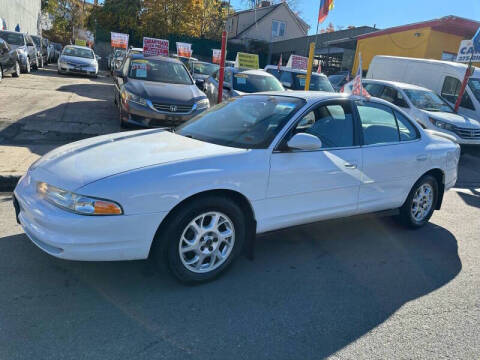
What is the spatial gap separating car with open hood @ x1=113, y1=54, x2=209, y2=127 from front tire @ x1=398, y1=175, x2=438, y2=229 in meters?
4.87

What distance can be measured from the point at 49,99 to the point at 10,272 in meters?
9.59

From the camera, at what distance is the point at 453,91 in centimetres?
1190

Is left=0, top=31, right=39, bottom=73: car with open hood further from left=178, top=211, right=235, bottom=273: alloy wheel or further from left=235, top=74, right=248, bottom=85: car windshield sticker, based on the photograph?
left=178, top=211, right=235, bottom=273: alloy wheel

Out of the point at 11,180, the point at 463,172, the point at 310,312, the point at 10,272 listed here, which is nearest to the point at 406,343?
the point at 310,312

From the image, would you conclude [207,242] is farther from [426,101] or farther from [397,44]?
[397,44]

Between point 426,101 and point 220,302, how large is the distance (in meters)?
9.10

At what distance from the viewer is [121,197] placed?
9.23 feet

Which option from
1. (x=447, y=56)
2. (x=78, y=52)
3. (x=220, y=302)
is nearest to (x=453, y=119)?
(x=220, y=302)

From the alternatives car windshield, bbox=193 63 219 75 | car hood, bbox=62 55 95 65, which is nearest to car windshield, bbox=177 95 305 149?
car windshield, bbox=193 63 219 75

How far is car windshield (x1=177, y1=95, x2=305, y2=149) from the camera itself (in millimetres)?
3633

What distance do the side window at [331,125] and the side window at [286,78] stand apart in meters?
8.60

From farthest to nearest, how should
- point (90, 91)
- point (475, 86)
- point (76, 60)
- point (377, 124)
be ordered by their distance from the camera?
point (76, 60), point (90, 91), point (475, 86), point (377, 124)

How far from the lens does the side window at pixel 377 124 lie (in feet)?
14.1

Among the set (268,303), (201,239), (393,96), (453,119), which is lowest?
(268,303)
